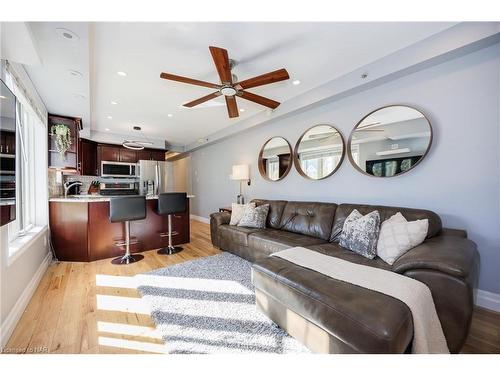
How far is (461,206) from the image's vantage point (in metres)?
2.01

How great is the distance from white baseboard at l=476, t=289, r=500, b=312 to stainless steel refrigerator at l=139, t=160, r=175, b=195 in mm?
6517

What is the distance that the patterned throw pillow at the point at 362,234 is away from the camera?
6.40 ft

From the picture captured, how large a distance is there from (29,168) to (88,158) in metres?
2.69

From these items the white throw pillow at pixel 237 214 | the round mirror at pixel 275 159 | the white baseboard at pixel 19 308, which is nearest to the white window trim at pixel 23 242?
the white baseboard at pixel 19 308

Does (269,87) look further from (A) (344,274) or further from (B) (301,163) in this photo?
(A) (344,274)

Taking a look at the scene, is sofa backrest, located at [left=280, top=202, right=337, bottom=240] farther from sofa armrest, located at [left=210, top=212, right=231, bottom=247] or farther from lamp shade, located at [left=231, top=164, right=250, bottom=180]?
lamp shade, located at [left=231, top=164, right=250, bottom=180]

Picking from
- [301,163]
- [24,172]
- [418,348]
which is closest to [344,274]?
[418,348]

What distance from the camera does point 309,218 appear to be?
9.36ft

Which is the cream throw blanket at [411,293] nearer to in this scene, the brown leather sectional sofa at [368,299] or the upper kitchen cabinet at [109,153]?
the brown leather sectional sofa at [368,299]

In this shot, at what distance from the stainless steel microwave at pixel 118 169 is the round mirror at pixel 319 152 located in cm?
475

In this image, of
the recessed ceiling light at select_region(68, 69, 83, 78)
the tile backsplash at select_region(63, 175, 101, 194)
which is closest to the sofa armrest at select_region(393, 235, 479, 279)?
the recessed ceiling light at select_region(68, 69, 83, 78)

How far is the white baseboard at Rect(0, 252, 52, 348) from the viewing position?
148 cm

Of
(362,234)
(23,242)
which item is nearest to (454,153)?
(362,234)

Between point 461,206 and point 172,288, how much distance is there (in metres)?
3.06
